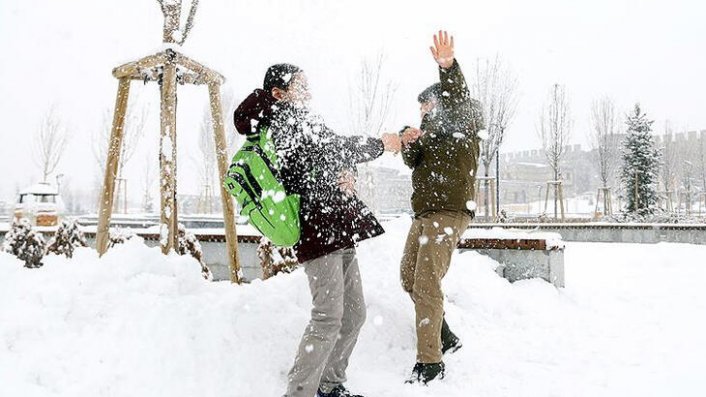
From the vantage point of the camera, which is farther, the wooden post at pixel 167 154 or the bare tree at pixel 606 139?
the bare tree at pixel 606 139

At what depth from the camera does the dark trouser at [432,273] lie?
3.06 metres

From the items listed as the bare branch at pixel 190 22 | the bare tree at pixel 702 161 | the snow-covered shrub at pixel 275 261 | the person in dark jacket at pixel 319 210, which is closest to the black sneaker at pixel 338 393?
the person in dark jacket at pixel 319 210

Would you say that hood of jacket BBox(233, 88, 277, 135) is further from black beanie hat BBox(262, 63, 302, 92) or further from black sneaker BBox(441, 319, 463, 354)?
black sneaker BBox(441, 319, 463, 354)

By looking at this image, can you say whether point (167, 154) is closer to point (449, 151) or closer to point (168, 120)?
point (168, 120)

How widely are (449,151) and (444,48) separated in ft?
2.17

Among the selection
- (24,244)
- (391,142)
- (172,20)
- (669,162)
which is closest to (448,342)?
(391,142)

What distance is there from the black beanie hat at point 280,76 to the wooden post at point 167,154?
6.62 feet

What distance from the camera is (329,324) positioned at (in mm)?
2486

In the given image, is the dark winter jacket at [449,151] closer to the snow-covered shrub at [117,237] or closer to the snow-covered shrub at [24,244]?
the snow-covered shrub at [117,237]

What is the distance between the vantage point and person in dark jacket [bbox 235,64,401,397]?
2.48 m

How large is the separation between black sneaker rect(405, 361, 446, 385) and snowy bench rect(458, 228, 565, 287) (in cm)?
257

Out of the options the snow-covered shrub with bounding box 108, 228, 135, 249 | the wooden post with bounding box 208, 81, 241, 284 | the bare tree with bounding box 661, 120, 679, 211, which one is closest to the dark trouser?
the wooden post with bounding box 208, 81, 241, 284

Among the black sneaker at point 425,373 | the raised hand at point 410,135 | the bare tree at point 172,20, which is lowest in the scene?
the black sneaker at point 425,373

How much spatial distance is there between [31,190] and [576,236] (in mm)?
19690
